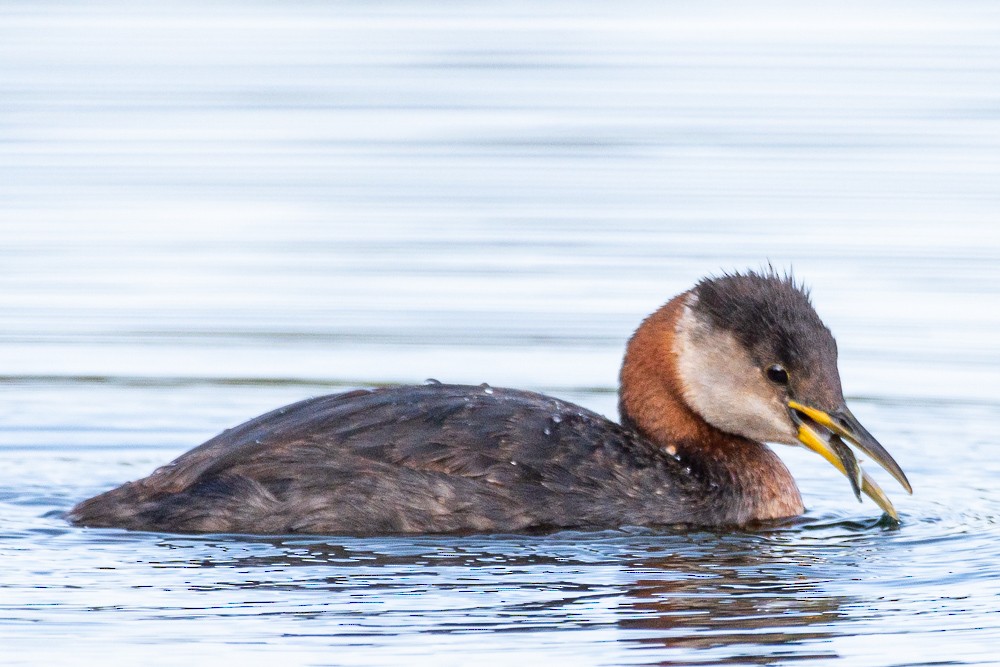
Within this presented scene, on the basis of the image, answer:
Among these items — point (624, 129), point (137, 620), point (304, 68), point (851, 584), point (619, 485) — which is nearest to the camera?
point (137, 620)

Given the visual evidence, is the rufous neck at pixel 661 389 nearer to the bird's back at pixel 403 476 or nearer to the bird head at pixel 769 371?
the bird head at pixel 769 371

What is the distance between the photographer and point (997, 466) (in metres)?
11.5

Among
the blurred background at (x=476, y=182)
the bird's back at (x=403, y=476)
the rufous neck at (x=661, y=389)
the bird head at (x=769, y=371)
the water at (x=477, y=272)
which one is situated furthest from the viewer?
the blurred background at (x=476, y=182)

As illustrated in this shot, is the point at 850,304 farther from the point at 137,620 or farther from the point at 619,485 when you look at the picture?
the point at 137,620

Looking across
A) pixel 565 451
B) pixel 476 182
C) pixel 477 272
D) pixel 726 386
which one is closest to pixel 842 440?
pixel 726 386

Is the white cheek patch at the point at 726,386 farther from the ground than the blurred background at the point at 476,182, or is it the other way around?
the blurred background at the point at 476,182

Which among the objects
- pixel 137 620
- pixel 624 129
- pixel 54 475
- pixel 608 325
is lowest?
pixel 137 620

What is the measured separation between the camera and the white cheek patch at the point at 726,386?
10430 mm

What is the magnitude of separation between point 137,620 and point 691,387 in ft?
10.9

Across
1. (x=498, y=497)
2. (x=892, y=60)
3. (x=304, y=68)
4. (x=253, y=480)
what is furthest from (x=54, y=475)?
(x=892, y=60)

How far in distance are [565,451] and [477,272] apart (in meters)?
4.85

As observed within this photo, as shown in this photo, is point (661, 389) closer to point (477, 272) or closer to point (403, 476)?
point (403, 476)

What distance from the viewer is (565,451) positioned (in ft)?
33.0

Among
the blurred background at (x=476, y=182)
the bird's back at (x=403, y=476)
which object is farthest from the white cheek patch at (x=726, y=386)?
the blurred background at (x=476, y=182)
